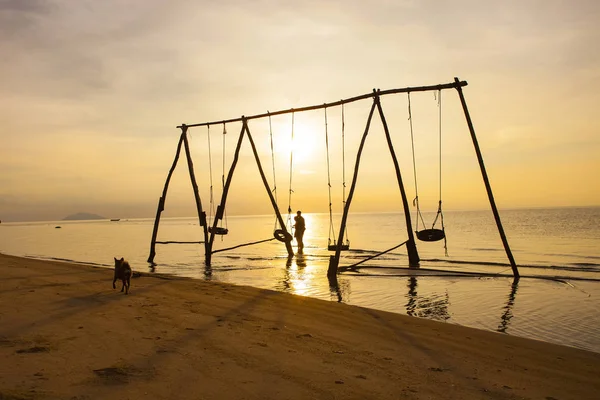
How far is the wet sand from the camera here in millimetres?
4684

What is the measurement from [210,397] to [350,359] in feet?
6.94

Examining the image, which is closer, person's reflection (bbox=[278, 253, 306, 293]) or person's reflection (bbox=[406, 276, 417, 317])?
person's reflection (bbox=[406, 276, 417, 317])

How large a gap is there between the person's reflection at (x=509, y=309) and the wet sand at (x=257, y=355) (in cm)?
158

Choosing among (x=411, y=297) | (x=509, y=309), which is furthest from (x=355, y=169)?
(x=509, y=309)

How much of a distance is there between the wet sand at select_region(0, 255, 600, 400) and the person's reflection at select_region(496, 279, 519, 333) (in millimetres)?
1576

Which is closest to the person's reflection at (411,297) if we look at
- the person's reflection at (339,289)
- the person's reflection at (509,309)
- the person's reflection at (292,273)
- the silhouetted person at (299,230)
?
the person's reflection at (339,289)

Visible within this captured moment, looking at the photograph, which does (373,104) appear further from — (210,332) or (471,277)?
(210,332)

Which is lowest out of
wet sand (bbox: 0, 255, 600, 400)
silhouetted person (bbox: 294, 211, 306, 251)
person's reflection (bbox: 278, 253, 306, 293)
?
person's reflection (bbox: 278, 253, 306, 293)

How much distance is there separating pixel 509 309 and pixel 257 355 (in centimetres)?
807

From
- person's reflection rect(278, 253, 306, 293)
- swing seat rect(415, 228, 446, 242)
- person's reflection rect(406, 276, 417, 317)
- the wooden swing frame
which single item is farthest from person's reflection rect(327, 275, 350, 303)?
swing seat rect(415, 228, 446, 242)

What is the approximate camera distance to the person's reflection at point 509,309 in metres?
9.44

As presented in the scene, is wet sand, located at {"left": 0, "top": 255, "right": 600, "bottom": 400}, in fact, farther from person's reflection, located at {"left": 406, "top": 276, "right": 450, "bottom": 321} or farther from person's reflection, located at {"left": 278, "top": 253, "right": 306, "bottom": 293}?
person's reflection, located at {"left": 278, "top": 253, "right": 306, "bottom": 293}

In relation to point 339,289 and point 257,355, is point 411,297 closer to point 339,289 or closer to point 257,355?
point 339,289

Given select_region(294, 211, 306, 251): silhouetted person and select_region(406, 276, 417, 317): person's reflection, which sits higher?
select_region(294, 211, 306, 251): silhouetted person
